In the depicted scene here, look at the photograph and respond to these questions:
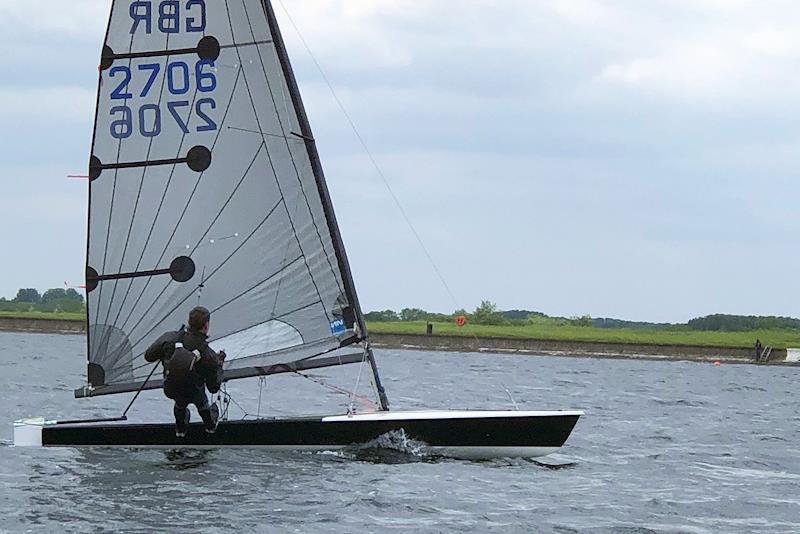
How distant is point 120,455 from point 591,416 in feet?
42.2

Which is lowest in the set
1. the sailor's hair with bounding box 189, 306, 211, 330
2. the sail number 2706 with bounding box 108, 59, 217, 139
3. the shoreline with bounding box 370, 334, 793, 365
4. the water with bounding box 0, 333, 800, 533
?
the water with bounding box 0, 333, 800, 533

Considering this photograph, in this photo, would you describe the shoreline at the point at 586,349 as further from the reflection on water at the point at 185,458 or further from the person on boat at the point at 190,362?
the person on boat at the point at 190,362

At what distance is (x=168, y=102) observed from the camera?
16703 mm

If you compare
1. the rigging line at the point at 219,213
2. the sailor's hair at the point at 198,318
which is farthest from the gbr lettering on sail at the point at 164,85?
the sailor's hair at the point at 198,318

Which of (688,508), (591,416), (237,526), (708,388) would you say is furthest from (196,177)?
(708,388)

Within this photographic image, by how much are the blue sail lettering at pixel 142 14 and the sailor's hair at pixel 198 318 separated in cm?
368

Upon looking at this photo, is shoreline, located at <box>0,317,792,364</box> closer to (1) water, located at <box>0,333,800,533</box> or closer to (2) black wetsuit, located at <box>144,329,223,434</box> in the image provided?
(1) water, located at <box>0,333,800,533</box>

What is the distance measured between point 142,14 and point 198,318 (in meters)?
3.96

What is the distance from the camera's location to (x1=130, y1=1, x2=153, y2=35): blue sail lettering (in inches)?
646

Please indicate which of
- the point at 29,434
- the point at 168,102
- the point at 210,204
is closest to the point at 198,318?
the point at 210,204

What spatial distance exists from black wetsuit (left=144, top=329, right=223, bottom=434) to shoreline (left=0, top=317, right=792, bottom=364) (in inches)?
2380

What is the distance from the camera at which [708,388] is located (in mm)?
42750

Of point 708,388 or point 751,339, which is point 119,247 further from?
point 751,339

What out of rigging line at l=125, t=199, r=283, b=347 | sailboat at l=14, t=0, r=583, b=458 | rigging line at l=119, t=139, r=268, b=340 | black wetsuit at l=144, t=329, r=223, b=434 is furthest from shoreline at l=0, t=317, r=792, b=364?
black wetsuit at l=144, t=329, r=223, b=434
